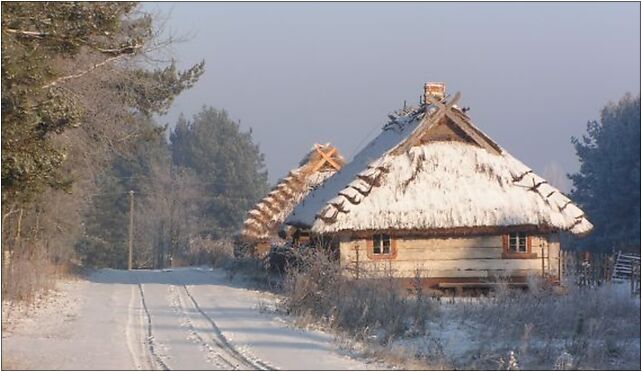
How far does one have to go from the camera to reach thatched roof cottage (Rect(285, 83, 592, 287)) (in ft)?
99.0

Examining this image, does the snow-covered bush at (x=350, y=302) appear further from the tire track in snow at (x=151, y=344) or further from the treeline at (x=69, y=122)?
the treeline at (x=69, y=122)

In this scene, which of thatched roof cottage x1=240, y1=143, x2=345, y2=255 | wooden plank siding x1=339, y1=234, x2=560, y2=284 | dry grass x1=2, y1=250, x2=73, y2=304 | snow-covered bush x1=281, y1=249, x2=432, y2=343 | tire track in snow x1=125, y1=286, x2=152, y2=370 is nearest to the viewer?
tire track in snow x1=125, y1=286, x2=152, y2=370

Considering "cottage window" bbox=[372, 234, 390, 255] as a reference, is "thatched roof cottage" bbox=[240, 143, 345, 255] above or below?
above

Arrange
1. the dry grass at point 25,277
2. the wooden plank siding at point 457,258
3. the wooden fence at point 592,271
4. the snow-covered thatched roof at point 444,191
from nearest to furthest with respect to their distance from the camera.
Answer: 1. the dry grass at point 25,277
2. the snow-covered thatched roof at point 444,191
3. the wooden fence at point 592,271
4. the wooden plank siding at point 457,258

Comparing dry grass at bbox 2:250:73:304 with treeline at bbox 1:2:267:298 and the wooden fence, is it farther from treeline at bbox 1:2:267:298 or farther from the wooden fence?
the wooden fence

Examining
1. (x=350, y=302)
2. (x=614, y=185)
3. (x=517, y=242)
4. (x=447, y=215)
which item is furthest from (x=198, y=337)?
(x=614, y=185)

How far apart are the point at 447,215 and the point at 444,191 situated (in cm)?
120

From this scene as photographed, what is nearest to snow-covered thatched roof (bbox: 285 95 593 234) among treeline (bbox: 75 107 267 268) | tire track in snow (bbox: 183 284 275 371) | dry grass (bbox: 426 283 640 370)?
dry grass (bbox: 426 283 640 370)

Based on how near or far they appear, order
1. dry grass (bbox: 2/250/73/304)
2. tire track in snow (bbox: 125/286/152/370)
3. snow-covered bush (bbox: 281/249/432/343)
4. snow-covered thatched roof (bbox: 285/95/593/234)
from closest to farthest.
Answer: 1. tire track in snow (bbox: 125/286/152/370)
2. snow-covered bush (bbox: 281/249/432/343)
3. dry grass (bbox: 2/250/73/304)
4. snow-covered thatched roof (bbox: 285/95/593/234)

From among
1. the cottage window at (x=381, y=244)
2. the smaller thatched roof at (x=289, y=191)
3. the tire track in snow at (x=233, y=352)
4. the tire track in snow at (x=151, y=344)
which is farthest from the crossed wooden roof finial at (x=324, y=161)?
the tire track in snow at (x=233, y=352)

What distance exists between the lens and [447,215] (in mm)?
30328

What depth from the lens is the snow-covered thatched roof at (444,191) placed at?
30109mm

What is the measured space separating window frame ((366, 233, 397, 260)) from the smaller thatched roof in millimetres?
14902

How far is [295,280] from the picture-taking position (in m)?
22.6
